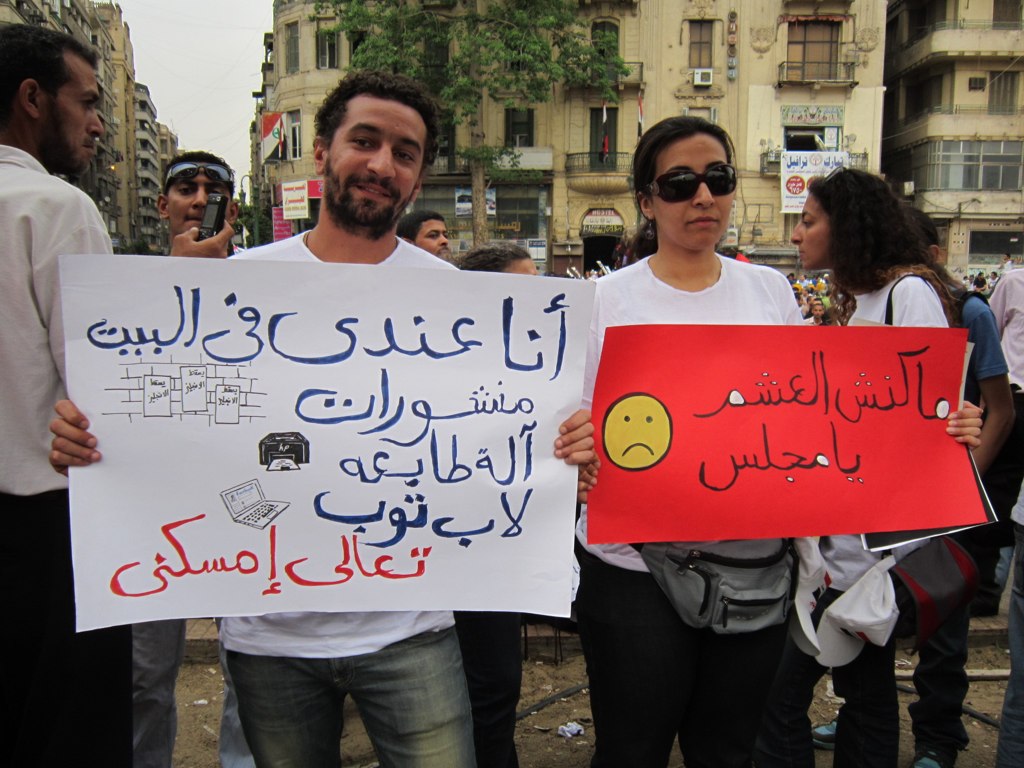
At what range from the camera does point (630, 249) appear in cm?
238

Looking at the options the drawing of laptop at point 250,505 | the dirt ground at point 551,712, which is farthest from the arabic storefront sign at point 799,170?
the drawing of laptop at point 250,505

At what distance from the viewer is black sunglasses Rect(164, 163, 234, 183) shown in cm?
301

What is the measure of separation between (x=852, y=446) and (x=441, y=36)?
27.0 m

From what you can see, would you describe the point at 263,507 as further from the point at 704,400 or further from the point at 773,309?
the point at 773,309

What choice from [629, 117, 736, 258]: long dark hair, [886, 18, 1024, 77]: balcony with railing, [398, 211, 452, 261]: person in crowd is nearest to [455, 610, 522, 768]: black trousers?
[629, 117, 736, 258]: long dark hair

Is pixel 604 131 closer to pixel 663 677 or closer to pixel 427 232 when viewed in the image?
pixel 427 232

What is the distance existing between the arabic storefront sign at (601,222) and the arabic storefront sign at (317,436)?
2878 centimetres

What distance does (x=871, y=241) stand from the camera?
8.43ft

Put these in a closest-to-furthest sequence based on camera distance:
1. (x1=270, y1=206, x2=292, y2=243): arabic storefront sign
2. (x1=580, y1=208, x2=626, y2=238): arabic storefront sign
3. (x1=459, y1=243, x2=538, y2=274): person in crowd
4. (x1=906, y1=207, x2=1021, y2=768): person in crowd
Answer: (x1=906, y1=207, x2=1021, y2=768): person in crowd, (x1=459, y1=243, x2=538, y2=274): person in crowd, (x1=270, y1=206, x2=292, y2=243): arabic storefront sign, (x1=580, y1=208, x2=626, y2=238): arabic storefront sign

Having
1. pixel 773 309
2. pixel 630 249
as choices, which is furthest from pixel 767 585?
pixel 630 249

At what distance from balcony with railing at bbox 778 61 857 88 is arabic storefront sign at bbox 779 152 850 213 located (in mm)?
2854

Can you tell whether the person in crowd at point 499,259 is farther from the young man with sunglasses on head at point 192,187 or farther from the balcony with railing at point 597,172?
the balcony with railing at point 597,172

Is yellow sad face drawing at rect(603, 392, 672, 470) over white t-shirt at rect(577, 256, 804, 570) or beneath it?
beneath

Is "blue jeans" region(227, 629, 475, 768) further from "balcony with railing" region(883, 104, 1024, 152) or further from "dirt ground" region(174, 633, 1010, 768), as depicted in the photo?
"balcony with railing" region(883, 104, 1024, 152)
